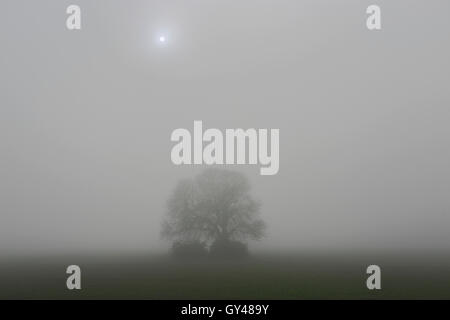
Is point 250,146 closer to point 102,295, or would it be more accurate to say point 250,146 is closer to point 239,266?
point 239,266

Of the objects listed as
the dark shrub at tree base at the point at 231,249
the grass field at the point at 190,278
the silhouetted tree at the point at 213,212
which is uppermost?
the silhouetted tree at the point at 213,212

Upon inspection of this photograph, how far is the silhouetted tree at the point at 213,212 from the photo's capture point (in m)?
4.66

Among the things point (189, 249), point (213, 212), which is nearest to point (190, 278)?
point (189, 249)

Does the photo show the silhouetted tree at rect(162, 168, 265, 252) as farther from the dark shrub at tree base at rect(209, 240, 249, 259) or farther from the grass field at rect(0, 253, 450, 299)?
the grass field at rect(0, 253, 450, 299)

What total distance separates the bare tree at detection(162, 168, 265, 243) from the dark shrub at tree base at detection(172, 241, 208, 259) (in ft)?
0.15

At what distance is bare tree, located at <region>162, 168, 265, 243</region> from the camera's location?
183 inches

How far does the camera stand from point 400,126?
187 inches

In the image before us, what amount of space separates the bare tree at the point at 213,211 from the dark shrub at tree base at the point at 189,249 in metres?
0.05

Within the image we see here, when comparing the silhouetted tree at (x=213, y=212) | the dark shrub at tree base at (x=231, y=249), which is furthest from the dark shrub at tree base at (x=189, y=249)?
the dark shrub at tree base at (x=231, y=249)

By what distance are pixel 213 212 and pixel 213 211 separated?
1cm

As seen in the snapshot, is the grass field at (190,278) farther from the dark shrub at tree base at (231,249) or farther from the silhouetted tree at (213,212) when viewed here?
the silhouetted tree at (213,212)

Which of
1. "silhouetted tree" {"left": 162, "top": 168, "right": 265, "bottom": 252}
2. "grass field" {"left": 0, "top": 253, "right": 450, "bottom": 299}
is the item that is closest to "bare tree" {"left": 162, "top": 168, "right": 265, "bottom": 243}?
"silhouetted tree" {"left": 162, "top": 168, "right": 265, "bottom": 252}

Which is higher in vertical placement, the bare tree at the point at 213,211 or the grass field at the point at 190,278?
the bare tree at the point at 213,211

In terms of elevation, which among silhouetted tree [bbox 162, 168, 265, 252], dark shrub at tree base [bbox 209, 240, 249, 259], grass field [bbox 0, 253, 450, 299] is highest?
silhouetted tree [bbox 162, 168, 265, 252]
